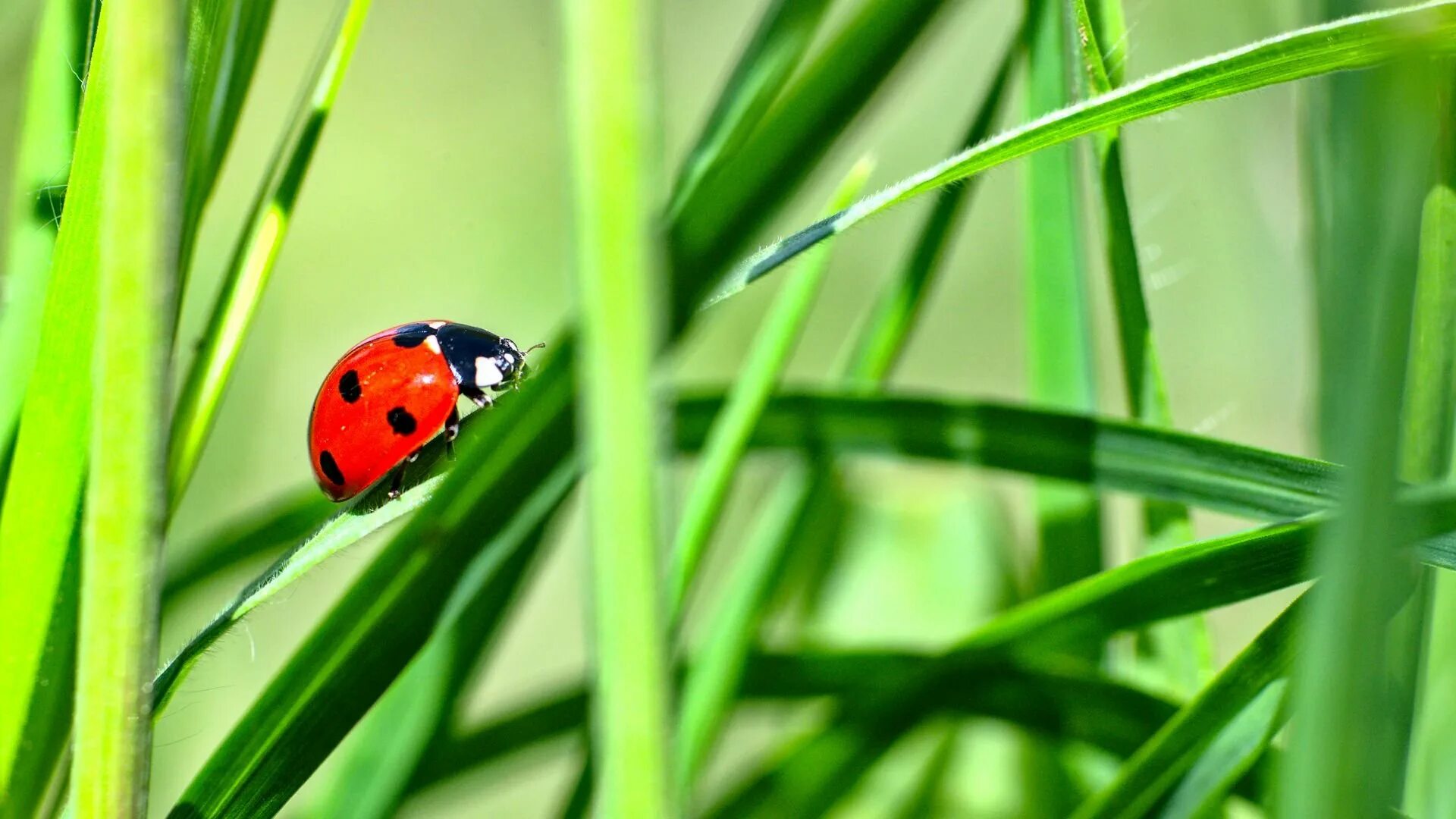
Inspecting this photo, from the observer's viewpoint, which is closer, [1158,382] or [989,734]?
[1158,382]

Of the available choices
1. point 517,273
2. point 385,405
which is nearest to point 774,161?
point 385,405

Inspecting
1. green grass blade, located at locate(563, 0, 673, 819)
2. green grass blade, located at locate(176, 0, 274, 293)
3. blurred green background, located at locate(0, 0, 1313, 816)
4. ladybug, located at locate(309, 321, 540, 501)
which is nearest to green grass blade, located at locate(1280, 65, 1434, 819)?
green grass blade, located at locate(563, 0, 673, 819)

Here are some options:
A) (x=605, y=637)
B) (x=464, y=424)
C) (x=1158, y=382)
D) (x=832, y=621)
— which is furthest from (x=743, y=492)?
(x=605, y=637)

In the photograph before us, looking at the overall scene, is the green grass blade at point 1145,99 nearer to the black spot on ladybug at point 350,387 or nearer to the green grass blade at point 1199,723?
the green grass blade at point 1199,723

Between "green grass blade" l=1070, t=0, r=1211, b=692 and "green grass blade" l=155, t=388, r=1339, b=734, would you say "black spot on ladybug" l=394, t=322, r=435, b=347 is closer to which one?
"green grass blade" l=155, t=388, r=1339, b=734

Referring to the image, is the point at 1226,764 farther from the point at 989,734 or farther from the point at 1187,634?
the point at 989,734

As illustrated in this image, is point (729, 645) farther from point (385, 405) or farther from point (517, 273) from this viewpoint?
point (517, 273)

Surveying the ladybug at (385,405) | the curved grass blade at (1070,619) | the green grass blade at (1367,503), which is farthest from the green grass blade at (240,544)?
the green grass blade at (1367,503)
